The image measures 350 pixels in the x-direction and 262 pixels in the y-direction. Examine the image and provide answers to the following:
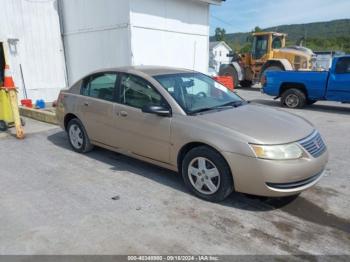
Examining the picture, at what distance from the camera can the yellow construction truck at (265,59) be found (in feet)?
52.2

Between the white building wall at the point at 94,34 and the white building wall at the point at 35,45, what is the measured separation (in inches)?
14.9

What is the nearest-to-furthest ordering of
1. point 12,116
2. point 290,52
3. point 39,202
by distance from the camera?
point 39,202
point 12,116
point 290,52

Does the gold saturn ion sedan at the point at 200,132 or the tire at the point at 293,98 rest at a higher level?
the gold saturn ion sedan at the point at 200,132

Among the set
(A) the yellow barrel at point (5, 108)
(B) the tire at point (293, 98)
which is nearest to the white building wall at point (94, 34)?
(A) the yellow barrel at point (5, 108)

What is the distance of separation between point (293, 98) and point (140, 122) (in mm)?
7893

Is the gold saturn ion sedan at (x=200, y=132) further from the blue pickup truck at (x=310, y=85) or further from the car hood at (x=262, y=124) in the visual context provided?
the blue pickup truck at (x=310, y=85)

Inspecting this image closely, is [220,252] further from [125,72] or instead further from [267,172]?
[125,72]

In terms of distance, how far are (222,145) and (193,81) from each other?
1.52 m

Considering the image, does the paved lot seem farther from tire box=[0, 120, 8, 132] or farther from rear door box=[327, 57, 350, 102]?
rear door box=[327, 57, 350, 102]

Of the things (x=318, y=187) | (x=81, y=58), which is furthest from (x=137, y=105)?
(x=81, y=58)

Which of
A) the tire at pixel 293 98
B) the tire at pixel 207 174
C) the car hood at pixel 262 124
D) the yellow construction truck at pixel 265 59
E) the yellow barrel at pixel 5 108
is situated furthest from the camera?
the yellow construction truck at pixel 265 59

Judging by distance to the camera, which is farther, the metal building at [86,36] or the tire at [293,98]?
the tire at [293,98]

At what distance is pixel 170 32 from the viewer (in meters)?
10.4

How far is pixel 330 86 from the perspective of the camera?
9.67 metres
